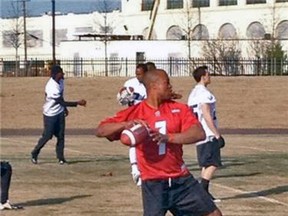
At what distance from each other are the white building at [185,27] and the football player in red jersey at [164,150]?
215 feet

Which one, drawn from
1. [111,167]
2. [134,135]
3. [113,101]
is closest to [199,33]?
[113,101]

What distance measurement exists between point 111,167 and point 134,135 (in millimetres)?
11308

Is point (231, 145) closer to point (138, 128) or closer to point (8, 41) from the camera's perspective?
point (138, 128)

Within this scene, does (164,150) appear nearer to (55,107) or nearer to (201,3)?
(55,107)

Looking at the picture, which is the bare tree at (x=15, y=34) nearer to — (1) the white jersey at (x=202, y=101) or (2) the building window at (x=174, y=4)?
(2) the building window at (x=174, y=4)

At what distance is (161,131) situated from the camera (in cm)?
842

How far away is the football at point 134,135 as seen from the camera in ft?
26.3

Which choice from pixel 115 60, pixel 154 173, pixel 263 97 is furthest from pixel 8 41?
pixel 154 173

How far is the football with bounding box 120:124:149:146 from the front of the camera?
8.01m

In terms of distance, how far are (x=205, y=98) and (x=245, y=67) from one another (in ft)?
192

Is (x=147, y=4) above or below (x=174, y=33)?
above

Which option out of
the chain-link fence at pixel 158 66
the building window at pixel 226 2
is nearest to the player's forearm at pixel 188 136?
the chain-link fence at pixel 158 66

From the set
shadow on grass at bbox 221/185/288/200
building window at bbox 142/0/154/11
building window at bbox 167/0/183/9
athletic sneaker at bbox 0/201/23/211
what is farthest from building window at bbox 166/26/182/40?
athletic sneaker at bbox 0/201/23/211

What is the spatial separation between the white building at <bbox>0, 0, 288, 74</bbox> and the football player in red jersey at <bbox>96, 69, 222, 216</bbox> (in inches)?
2580
